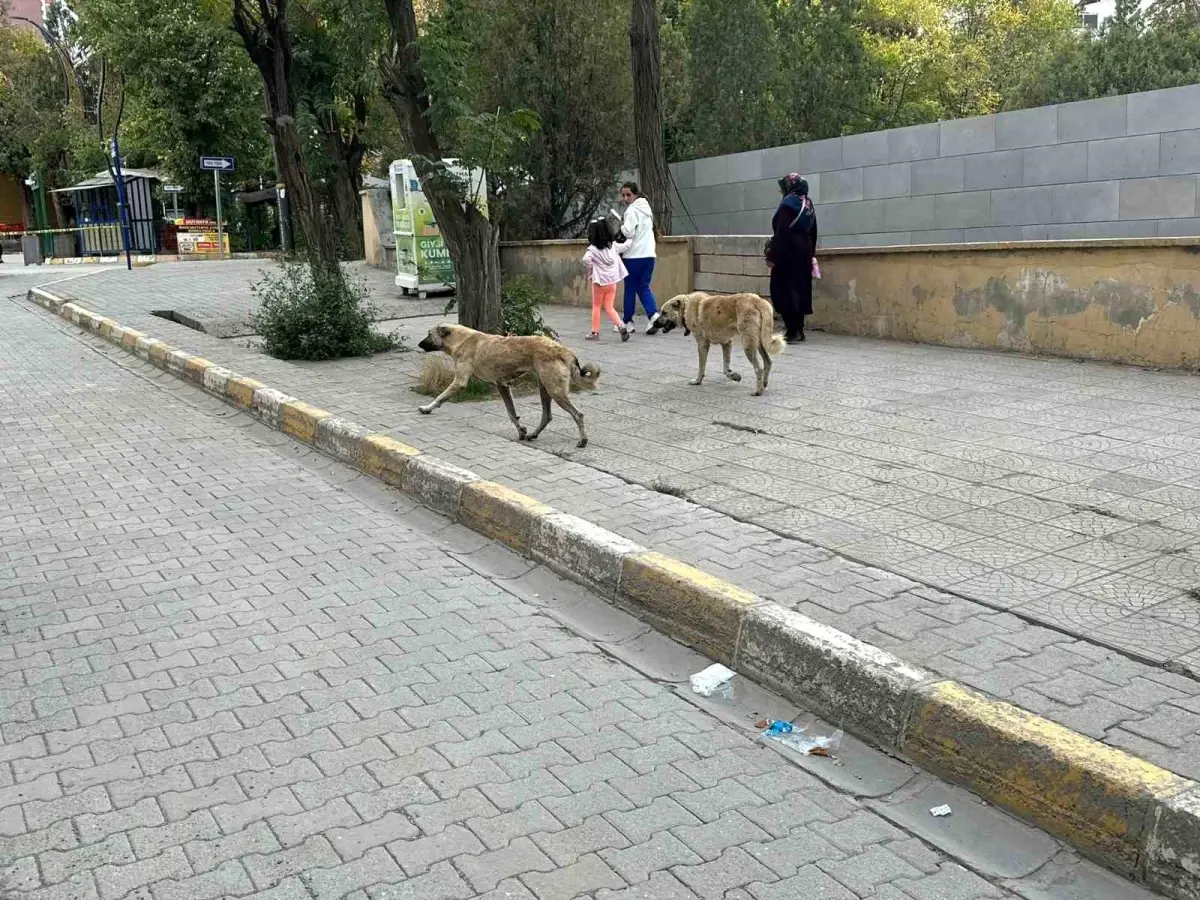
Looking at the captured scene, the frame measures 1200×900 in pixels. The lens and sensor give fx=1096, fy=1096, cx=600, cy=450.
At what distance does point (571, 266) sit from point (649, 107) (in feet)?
9.03

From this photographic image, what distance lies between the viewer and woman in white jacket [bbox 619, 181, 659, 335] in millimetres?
13359

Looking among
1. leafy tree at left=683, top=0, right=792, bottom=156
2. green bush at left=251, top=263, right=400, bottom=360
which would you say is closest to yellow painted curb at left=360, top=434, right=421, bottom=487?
green bush at left=251, top=263, right=400, bottom=360

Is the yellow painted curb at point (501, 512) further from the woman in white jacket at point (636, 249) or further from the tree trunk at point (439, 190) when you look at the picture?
the woman in white jacket at point (636, 249)

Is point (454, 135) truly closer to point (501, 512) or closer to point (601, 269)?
point (601, 269)

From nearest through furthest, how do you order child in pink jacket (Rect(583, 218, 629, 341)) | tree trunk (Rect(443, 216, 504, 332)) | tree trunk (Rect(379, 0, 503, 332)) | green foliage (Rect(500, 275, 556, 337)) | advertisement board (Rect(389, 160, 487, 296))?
tree trunk (Rect(379, 0, 503, 332)), tree trunk (Rect(443, 216, 504, 332)), green foliage (Rect(500, 275, 556, 337)), child in pink jacket (Rect(583, 218, 629, 341)), advertisement board (Rect(389, 160, 487, 296))

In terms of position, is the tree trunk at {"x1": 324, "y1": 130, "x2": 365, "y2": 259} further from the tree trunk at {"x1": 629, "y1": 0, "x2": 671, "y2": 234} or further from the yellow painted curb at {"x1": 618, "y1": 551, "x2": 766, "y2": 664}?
the yellow painted curb at {"x1": 618, "y1": 551, "x2": 766, "y2": 664}

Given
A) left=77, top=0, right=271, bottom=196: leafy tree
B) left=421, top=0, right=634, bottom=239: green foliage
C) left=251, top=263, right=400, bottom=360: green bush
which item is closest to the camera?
left=251, top=263, right=400, bottom=360: green bush

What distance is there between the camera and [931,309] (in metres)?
11.6

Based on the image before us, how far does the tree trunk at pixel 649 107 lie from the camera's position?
49.8ft

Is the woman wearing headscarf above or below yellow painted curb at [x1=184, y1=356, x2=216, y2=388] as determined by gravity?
above

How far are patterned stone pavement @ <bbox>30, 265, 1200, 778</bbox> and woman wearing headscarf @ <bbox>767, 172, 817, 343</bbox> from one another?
131cm

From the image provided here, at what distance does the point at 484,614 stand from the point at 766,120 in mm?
16723

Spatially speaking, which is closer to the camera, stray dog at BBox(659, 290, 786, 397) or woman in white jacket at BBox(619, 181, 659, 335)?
stray dog at BBox(659, 290, 786, 397)

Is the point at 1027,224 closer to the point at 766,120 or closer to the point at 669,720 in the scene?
the point at 766,120
